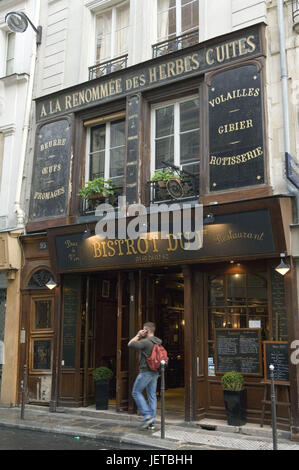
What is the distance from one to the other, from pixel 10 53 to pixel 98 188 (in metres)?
5.95

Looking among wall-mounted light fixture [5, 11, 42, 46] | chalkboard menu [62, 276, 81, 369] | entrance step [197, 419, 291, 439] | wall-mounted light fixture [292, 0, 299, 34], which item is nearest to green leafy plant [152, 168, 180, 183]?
chalkboard menu [62, 276, 81, 369]

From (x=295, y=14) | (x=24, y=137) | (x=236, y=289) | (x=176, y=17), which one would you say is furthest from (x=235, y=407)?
(x=176, y=17)

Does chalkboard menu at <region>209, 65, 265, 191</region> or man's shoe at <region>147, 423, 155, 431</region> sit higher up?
chalkboard menu at <region>209, 65, 265, 191</region>

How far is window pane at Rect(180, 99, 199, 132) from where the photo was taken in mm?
10516

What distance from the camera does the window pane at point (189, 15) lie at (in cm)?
1097

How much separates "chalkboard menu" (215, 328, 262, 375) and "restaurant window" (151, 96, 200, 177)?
3283 millimetres

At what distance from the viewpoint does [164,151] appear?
429 inches

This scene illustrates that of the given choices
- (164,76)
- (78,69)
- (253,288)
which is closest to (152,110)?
(164,76)

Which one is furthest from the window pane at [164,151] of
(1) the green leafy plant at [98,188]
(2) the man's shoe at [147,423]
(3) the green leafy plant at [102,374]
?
(2) the man's shoe at [147,423]

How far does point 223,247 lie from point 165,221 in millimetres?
1306

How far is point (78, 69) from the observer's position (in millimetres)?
12398

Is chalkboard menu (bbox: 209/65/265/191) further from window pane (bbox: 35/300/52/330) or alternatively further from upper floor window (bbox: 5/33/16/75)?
upper floor window (bbox: 5/33/16/75)

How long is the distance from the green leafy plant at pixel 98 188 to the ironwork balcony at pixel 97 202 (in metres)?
0.09

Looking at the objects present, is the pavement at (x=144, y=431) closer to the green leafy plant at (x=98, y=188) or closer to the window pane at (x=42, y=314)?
the window pane at (x=42, y=314)
